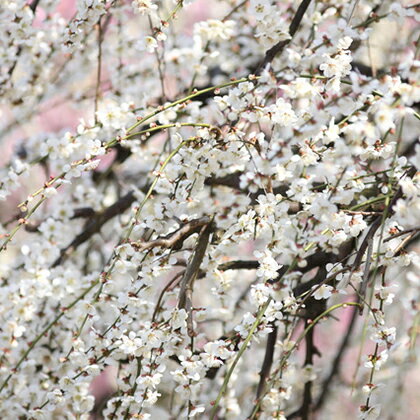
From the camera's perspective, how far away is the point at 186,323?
1.38 metres

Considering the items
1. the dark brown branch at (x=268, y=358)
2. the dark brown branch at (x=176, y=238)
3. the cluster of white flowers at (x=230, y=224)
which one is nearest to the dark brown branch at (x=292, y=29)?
the cluster of white flowers at (x=230, y=224)

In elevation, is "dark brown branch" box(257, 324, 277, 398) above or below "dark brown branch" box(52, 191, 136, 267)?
below

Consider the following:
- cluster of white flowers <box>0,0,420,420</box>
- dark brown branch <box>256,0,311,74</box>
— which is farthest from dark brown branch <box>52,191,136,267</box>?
dark brown branch <box>256,0,311,74</box>

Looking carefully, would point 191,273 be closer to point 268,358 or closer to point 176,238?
point 176,238

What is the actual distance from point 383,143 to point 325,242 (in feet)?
0.72

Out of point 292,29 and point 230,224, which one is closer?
point 230,224

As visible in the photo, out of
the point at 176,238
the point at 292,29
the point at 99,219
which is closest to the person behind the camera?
the point at 176,238

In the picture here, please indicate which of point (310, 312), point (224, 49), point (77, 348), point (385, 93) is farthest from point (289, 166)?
point (224, 49)

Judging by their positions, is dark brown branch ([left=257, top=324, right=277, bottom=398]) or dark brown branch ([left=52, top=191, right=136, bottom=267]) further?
dark brown branch ([left=52, top=191, right=136, bottom=267])

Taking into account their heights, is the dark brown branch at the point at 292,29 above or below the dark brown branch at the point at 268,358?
above

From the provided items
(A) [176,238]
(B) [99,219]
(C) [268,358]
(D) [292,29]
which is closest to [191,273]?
(A) [176,238]

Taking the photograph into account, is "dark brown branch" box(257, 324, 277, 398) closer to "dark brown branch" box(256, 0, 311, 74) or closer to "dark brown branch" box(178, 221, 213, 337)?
"dark brown branch" box(178, 221, 213, 337)

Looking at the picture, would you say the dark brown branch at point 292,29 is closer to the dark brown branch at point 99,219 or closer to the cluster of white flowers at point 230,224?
the cluster of white flowers at point 230,224

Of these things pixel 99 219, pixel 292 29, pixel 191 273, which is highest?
pixel 292 29
